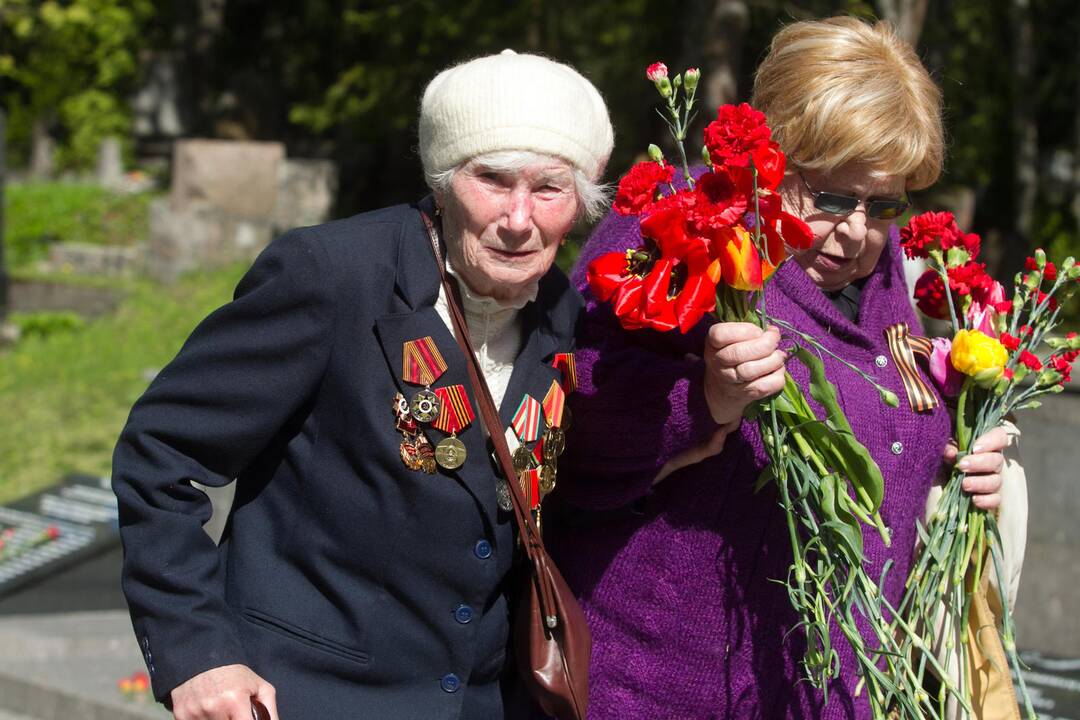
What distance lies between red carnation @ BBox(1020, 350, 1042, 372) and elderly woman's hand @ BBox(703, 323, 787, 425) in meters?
0.46

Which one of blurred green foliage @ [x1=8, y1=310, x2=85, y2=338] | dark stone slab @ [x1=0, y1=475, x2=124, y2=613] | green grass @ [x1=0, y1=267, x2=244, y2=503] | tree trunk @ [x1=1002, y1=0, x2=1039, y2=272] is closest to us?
dark stone slab @ [x1=0, y1=475, x2=124, y2=613]

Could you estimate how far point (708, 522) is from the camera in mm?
2117

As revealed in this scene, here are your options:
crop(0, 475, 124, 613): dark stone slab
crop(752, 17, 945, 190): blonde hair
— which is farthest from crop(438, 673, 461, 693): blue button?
crop(0, 475, 124, 613): dark stone slab

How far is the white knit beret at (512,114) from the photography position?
5.99ft

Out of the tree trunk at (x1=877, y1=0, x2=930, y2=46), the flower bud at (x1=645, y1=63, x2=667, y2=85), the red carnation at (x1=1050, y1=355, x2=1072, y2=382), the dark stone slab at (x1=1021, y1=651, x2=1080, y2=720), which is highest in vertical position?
the flower bud at (x1=645, y1=63, x2=667, y2=85)

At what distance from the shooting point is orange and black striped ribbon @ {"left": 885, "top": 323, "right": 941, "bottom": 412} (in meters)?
2.14

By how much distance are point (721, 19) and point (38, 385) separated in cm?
551

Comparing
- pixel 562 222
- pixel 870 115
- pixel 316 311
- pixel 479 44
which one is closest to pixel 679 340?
pixel 562 222

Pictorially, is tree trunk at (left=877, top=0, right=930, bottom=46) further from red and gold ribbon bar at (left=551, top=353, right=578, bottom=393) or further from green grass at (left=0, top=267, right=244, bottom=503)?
red and gold ribbon bar at (left=551, top=353, right=578, bottom=393)

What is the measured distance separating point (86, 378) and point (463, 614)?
7.87 metres

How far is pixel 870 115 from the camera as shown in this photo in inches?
78.2

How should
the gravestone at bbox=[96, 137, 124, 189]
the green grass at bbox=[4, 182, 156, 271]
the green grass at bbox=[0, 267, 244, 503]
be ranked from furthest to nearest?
1. the gravestone at bbox=[96, 137, 124, 189]
2. the green grass at bbox=[4, 182, 156, 271]
3. the green grass at bbox=[0, 267, 244, 503]

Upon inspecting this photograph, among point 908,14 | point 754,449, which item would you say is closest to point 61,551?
point 754,449

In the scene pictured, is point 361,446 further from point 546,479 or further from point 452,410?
point 546,479
